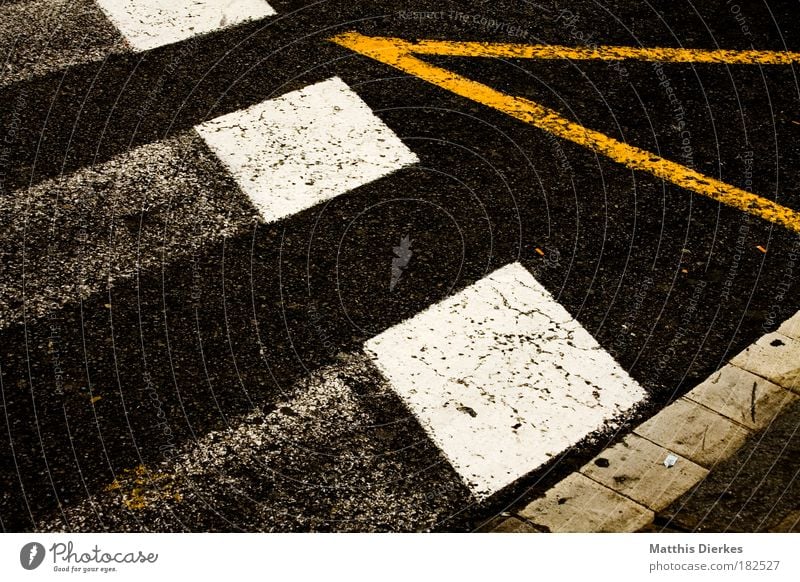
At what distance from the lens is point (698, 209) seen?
12.8 ft

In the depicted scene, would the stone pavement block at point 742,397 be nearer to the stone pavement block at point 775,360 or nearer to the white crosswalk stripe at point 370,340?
the stone pavement block at point 775,360

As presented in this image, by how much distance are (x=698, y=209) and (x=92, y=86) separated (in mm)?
2863

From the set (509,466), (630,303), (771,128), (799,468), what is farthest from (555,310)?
(771,128)

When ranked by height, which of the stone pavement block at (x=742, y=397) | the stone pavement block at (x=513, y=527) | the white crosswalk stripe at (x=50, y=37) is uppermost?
the white crosswalk stripe at (x=50, y=37)

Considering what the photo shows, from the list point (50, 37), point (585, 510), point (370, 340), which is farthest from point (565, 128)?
point (50, 37)

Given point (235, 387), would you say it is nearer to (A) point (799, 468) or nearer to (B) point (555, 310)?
(B) point (555, 310)

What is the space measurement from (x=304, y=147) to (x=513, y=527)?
2.06 m

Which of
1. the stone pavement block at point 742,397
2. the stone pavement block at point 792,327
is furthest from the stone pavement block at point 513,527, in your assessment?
the stone pavement block at point 792,327

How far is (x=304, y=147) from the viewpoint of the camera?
4.19 metres

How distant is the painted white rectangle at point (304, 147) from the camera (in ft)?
13.1

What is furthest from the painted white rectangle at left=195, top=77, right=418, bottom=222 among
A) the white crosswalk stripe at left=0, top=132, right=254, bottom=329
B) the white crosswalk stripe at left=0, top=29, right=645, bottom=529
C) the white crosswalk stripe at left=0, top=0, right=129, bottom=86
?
the white crosswalk stripe at left=0, top=0, right=129, bottom=86

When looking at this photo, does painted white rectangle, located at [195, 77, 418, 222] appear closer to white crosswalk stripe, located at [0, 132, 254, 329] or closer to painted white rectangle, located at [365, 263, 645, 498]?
white crosswalk stripe, located at [0, 132, 254, 329]

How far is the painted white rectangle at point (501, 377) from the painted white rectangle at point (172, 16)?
7.36ft

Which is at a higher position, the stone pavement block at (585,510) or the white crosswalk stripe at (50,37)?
the white crosswalk stripe at (50,37)
